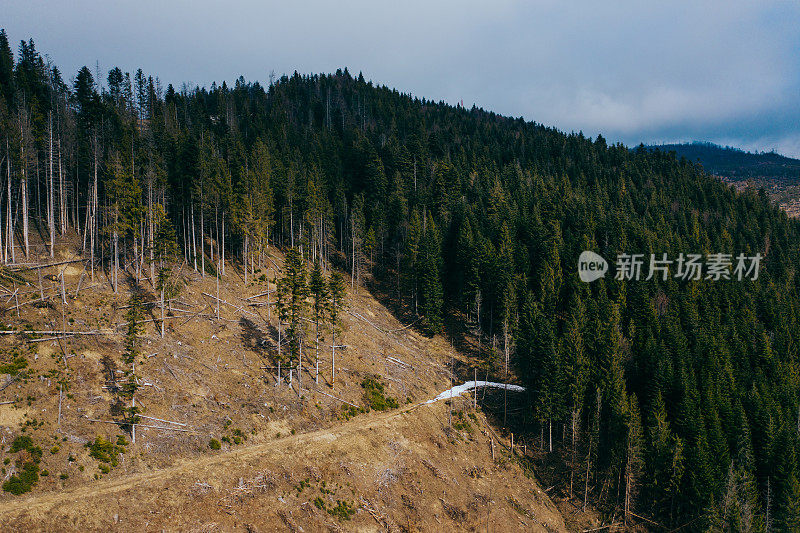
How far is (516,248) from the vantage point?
259 ft

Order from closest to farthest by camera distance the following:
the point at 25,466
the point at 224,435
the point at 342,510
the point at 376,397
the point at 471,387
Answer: the point at 25,466
the point at 342,510
the point at 224,435
the point at 376,397
the point at 471,387

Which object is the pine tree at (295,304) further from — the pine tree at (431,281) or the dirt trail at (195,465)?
the pine tree at (431,281)

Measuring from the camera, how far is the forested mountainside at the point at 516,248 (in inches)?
1980

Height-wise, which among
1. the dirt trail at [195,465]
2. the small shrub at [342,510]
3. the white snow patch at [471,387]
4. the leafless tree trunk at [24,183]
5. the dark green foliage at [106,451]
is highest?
the leafless tree trunk at [24,183]

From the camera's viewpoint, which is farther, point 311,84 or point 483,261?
point 311,84

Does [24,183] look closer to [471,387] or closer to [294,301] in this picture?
[294,301]

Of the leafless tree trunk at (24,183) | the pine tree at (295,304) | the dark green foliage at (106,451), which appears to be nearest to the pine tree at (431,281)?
the pine tree at (295,304)

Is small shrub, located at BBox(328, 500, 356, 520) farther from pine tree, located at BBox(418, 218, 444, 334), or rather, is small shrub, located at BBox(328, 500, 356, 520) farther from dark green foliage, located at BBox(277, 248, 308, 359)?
pine tree, located at BBox(418, 218, 444, 334)

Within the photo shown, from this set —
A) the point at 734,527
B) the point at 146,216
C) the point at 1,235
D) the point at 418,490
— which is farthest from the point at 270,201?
the point at 734,527

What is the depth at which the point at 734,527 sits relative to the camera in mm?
41812

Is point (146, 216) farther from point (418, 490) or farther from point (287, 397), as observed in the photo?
point (418, 490)

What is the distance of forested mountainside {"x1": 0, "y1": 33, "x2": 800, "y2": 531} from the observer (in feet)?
165

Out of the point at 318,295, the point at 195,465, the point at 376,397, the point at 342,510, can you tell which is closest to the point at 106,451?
the point at 195,465

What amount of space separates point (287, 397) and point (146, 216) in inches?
1245
